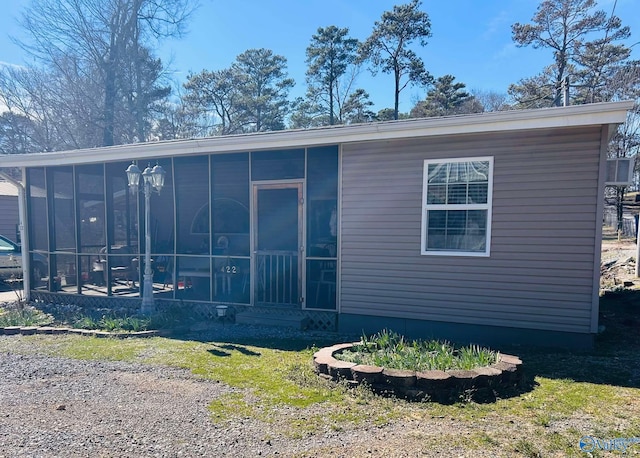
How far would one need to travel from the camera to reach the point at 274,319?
6.05 metres

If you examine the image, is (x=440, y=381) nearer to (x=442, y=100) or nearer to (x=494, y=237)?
(x=494, y=237)

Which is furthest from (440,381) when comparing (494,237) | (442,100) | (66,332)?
(442,100)

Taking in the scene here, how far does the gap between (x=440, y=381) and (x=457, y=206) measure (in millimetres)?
2543

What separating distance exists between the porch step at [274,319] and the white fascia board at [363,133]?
8.59 feet

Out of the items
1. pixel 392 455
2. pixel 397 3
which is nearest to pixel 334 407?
pixel 392 455

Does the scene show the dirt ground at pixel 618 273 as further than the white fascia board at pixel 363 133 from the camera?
Yes

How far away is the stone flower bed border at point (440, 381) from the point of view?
10.6 feet

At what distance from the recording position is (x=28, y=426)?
292cm

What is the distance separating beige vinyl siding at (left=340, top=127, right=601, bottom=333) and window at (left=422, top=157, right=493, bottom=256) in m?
0.10

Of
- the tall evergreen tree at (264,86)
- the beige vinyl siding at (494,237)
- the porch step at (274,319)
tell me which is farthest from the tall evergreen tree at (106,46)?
the beige vinyl siding at (494,237)

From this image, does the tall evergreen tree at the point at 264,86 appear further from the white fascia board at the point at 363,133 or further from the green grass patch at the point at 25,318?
the green grass patch at the point at 25,318

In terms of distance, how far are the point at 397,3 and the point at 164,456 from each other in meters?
23.3

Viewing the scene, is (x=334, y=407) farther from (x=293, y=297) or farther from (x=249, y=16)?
(x=249, y=16)

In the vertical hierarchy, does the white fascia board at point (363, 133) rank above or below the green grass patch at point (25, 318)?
above
